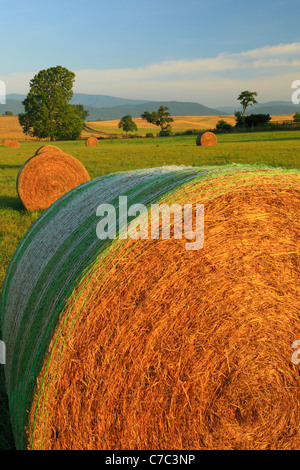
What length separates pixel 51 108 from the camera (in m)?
74.2

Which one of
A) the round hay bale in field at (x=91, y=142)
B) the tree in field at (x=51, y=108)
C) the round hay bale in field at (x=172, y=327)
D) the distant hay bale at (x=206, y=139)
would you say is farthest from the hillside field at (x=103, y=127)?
the round hay bale in field at (x=172, y=327)

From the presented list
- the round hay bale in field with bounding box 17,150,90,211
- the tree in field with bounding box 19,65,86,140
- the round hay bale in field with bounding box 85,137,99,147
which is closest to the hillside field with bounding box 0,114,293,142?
the tree in field with bounding box 19,65,86,140

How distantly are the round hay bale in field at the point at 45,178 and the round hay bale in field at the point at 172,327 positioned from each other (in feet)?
26.2

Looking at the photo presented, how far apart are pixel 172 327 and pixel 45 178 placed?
356 inches

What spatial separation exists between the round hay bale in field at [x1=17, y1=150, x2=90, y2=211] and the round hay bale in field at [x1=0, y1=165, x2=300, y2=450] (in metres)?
7.98

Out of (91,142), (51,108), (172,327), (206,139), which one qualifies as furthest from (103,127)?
(172,327)

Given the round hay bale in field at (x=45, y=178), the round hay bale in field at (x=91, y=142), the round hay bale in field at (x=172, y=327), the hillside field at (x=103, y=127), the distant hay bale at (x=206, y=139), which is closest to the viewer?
the round hay bale in field at (x=172, y=327)

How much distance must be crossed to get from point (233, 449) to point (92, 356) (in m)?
1.39

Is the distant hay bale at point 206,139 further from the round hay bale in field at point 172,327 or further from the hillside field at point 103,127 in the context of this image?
the hillside field at point 103,127

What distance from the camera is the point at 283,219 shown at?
2830 mm

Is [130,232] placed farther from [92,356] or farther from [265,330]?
[265,330]

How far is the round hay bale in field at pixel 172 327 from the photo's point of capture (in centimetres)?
255

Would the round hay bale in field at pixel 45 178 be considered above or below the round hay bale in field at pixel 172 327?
above
